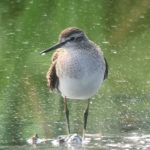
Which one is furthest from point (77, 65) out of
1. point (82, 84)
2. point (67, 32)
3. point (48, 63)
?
point (48, 63)

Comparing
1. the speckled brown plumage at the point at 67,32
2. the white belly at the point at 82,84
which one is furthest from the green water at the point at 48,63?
the speckled brown plumage at the point at 67,32

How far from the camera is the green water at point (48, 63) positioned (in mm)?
8672

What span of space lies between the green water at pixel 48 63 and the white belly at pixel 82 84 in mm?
470

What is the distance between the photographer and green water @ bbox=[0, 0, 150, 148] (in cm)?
867

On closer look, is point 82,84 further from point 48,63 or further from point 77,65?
point 48,63

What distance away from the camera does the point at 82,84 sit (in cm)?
812

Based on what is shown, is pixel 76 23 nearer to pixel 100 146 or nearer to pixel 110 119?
pixel 110 119

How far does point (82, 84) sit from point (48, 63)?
10.1 ft

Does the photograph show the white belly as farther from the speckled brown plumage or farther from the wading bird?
the speckled brown plumage

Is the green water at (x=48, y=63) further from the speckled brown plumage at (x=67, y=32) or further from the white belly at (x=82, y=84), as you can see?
the speckled brown plumage at (x=67, y=32)

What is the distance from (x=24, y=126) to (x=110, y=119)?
100 centimetres

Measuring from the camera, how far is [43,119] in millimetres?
8789

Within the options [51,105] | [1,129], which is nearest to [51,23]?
[51,105]

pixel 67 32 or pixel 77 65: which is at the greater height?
pixel 67 32
